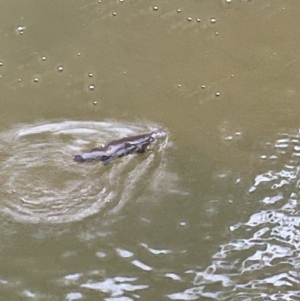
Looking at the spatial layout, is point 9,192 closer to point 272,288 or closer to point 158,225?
point 158,225

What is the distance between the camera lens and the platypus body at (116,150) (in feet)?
5.82

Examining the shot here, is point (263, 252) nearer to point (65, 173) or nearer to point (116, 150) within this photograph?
point (116, 150)

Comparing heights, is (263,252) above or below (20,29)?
below

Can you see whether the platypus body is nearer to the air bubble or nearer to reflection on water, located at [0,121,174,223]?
reflection on water, located at [0,121,174,223]

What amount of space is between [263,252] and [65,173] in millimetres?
659

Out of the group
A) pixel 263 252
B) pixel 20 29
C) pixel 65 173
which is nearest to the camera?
pixel 263 252

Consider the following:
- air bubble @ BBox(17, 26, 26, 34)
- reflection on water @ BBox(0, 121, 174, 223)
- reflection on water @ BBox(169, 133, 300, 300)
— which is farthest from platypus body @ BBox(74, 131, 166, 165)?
air bubble @ BBox(17, 26, 26, 34)

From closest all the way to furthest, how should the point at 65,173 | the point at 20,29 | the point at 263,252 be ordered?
the point at 263,252 → the point at 65,173 → the point at 20,29

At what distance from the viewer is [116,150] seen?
1.77 meters

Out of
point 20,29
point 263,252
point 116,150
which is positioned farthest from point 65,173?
point 20,29

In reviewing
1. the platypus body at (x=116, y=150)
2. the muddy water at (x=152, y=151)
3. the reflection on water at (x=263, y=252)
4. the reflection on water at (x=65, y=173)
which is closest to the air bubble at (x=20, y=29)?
the muddy water at (x=152, y=151)

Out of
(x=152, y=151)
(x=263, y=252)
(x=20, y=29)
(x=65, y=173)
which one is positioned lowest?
(x=263, y=252)

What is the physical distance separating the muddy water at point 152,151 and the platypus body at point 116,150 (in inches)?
1.1

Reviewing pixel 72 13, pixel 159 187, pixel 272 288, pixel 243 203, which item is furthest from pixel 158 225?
pixel 72 13
